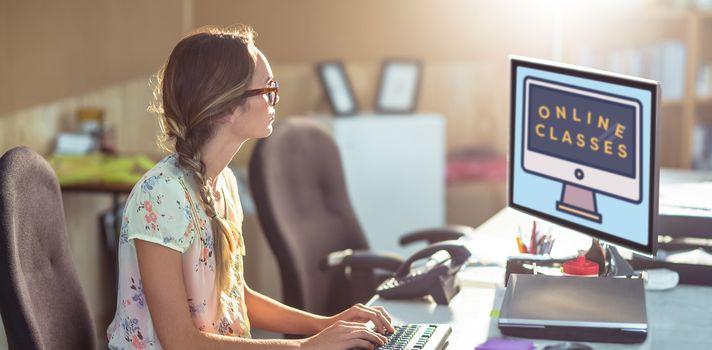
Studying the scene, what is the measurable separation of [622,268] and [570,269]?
123 mm

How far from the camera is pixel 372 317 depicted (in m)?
2.08

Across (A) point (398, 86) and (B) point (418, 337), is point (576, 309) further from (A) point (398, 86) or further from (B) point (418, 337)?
(A) point (398, 86)

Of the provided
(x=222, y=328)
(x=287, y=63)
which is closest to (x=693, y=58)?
(x=287, y=63)

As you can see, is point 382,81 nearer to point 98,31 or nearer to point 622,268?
point 98,31

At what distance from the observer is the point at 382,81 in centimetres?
514

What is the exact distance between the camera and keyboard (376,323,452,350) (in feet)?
6.45

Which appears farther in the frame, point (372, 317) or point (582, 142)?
point (582, 142)

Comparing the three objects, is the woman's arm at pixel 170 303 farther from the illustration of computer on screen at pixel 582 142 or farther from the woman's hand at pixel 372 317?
the illustration of computer on screen at pixel 582 142

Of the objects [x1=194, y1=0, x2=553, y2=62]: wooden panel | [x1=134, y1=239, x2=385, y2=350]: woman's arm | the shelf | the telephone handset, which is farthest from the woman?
the shelf

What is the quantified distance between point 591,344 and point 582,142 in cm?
44

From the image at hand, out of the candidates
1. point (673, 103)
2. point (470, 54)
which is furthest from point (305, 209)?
point (673, 103)

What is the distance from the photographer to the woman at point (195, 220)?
195 cm

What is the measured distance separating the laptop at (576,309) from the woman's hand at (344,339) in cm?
27

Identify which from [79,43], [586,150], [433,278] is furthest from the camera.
A: [79,43]
